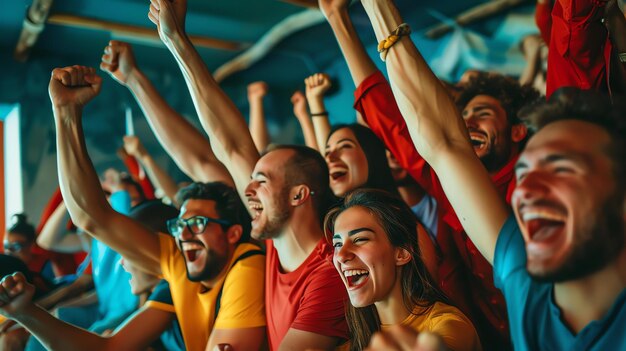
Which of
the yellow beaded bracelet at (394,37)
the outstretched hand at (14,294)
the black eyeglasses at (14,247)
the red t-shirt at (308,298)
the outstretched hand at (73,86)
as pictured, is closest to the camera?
the yellow beaded bracelet at (394,37)

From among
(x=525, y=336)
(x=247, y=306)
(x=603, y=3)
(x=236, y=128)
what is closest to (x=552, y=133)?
(x=525, y=336)

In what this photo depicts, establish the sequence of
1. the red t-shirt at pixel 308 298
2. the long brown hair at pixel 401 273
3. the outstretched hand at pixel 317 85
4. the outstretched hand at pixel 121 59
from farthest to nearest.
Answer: the outstretched hand at pixel 317 85
the outstretched hand at pixel 121 59
the red t-shirt at pixel 308 298
the long brown hair at pixel 401 273

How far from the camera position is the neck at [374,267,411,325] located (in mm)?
1192

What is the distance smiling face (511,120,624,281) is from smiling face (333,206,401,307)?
0.40 metres

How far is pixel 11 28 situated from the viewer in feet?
10.6

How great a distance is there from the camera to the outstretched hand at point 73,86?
1649 mm

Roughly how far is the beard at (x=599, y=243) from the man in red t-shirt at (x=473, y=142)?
62 cm

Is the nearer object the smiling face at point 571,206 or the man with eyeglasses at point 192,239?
the smiling face at point 571,206

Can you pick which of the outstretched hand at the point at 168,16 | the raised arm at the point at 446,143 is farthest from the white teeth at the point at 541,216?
the outstretched hand at the point at 168,16

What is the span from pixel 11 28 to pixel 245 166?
2.09m

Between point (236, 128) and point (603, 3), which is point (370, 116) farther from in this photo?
point (603, 3)

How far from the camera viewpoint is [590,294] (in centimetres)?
81

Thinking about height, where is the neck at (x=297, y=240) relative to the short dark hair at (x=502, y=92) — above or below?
below

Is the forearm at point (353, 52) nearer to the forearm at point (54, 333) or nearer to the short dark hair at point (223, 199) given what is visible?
the short dark hair at point (223, 199)
